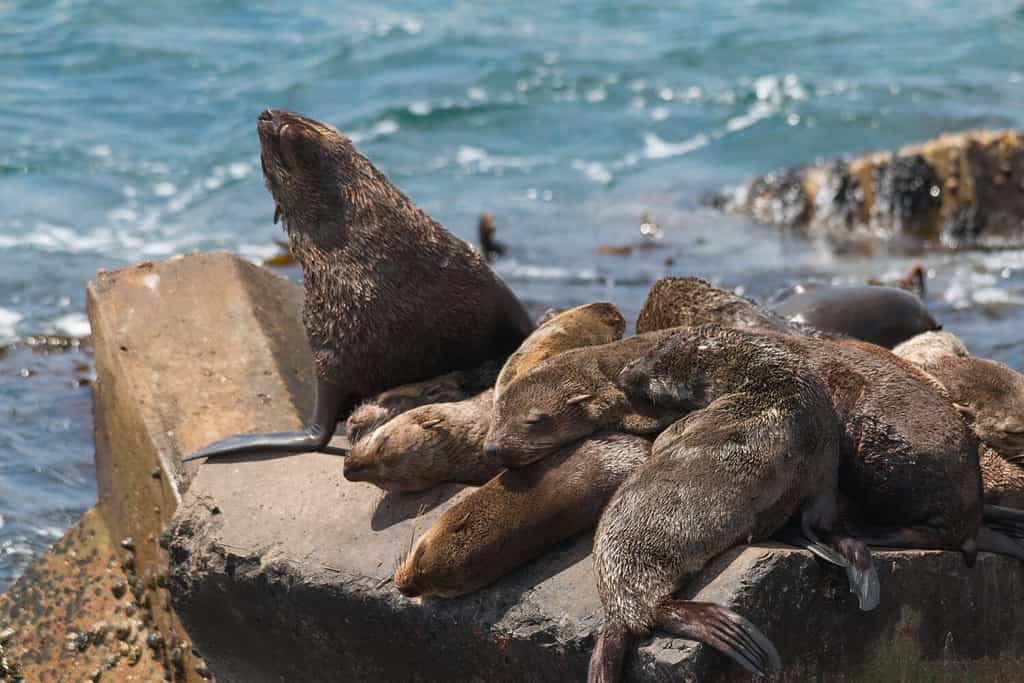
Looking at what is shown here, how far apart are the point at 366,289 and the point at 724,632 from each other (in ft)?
8.52

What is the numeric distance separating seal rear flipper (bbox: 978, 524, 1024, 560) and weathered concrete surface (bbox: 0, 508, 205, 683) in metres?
3.27

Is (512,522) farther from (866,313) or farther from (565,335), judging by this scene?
(866,313)

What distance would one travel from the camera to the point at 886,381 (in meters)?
4.53

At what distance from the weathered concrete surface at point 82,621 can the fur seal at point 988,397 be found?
10.9ft

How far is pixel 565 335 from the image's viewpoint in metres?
5.36

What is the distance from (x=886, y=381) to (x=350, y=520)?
1976 mm

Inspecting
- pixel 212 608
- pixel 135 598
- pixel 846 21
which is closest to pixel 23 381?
pixel 135 598

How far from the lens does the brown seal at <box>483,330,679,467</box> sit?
450 cm

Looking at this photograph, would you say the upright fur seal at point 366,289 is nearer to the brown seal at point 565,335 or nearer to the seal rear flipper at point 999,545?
the brown seal at point 565,335

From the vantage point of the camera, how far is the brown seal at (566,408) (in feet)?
14.8

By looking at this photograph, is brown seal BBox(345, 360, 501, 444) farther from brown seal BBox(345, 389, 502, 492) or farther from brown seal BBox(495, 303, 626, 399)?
brown seal BBox(345, 389, 502, 492)

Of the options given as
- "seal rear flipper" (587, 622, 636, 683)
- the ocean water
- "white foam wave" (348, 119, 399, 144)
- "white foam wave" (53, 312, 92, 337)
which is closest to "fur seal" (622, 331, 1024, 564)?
"seal rear flipper" (587, 622, 636, 683)

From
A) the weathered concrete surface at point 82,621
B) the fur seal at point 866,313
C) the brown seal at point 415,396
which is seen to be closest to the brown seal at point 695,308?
the brown seal at point 415,396

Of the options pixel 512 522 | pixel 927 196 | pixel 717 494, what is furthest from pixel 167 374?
pixel 927 196
